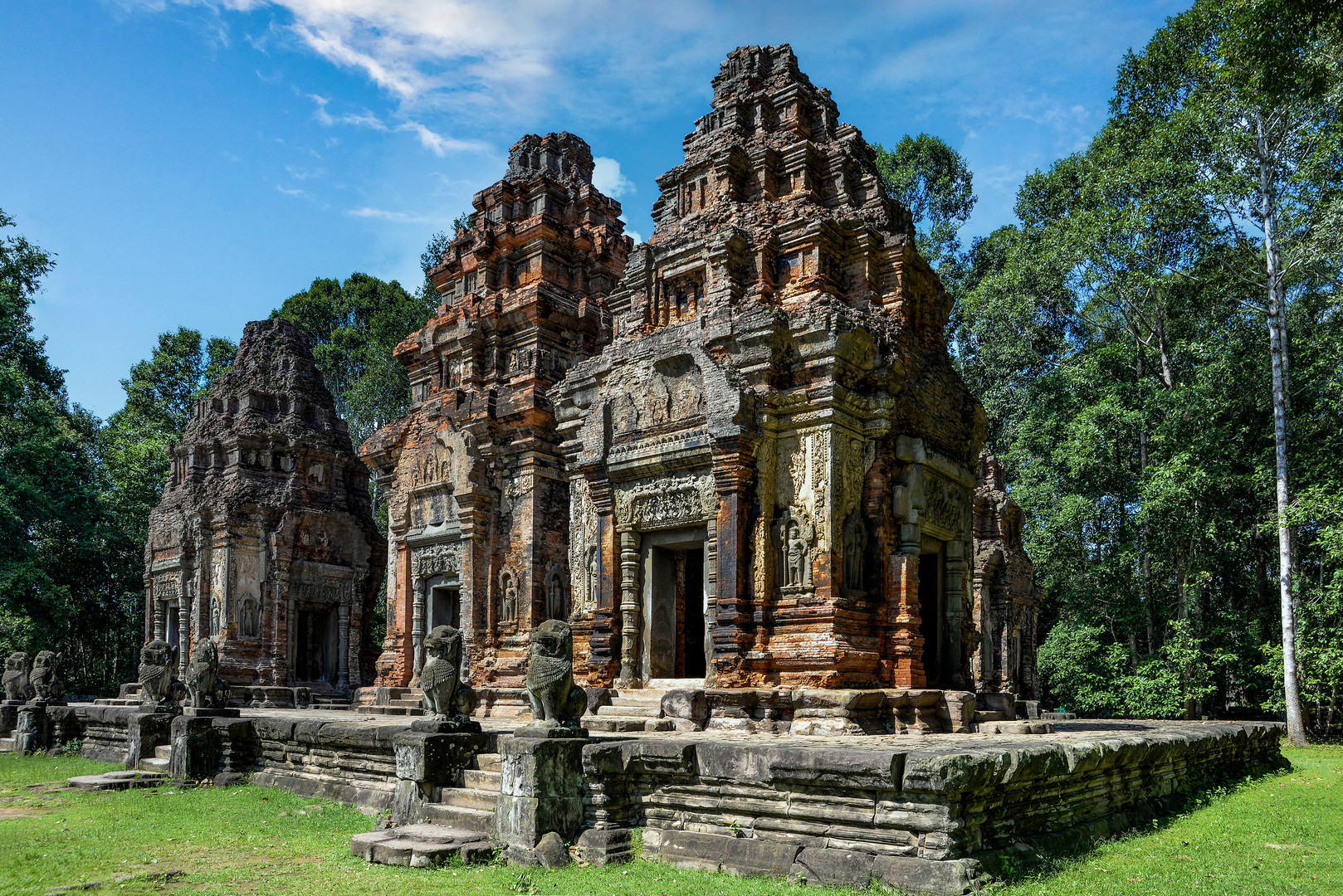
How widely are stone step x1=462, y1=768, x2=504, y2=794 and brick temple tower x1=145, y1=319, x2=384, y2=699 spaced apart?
43.4 ft

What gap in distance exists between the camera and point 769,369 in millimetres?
10930

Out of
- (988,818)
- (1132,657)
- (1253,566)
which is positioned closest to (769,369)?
(988,818)

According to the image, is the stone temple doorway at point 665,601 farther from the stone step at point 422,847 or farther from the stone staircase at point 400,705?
the stone staircase at point 400,705

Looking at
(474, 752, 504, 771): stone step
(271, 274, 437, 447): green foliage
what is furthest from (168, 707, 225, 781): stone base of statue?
(271, 274, 437, 447): green foliage

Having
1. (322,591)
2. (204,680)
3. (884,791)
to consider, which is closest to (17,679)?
(322,591)

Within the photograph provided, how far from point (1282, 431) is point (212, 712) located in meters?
18.6

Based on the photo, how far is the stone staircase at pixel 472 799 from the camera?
8.20 metres

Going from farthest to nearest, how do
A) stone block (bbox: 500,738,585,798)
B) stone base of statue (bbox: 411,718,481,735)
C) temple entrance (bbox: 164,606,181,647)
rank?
temple entrance (bbox: 164,606,181,647)
stone base of statue (bbox: 411,718,481,735)
stone block (bbox: 500,738,585,798)

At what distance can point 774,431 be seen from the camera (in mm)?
11008

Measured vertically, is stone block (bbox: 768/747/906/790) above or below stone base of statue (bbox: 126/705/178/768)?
above

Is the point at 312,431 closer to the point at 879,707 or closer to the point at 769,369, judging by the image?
the point at 769,369

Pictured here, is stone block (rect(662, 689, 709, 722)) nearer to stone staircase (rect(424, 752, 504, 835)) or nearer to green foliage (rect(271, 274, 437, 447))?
stone staircase (rect(424, 752, 504, 835))

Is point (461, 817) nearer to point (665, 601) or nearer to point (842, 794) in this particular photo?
point (842, 794)

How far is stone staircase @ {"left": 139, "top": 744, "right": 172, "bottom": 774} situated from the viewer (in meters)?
13.2
